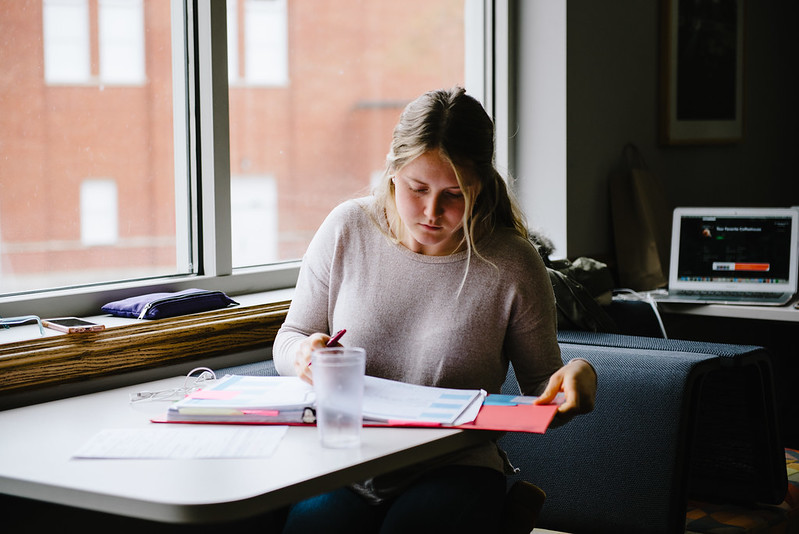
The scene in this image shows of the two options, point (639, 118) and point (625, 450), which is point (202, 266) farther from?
point (639, 118)

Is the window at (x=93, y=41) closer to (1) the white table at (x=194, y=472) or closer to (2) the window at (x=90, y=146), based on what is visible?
(2) the window at (x=90, y=146)

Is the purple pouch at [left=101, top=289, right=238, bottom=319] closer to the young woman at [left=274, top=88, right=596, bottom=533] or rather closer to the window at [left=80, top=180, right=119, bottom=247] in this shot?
the window at [left=80, top=180, right=119, bottom=247]

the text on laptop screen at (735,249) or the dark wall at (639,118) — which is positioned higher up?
the dark wall at (639,118)

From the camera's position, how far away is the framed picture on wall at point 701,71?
3584mm

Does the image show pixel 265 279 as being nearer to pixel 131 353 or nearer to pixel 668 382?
pixel 131 353

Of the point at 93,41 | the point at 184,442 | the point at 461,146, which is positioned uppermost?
the point at 93,41

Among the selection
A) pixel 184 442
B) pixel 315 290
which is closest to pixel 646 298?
pixel 315 290

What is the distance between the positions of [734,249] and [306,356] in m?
2.10

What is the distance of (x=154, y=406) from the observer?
5.10ft

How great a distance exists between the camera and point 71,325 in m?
1.80

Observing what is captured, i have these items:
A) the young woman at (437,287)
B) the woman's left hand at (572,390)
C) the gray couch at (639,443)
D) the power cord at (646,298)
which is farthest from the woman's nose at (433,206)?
the power cord at (646,298)

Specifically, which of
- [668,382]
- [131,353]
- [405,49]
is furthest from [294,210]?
[668,382]

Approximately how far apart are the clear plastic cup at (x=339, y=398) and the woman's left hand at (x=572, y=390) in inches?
12.7

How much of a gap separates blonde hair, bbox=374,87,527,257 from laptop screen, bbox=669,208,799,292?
1641 millimetres
